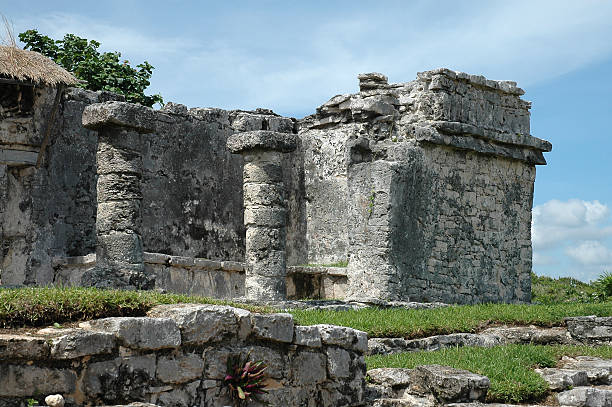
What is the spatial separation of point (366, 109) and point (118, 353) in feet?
36.5

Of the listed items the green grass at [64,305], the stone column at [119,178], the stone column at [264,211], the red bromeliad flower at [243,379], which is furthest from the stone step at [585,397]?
the stone column at [119,178]

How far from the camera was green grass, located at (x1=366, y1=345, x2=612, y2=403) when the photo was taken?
26.2 ft

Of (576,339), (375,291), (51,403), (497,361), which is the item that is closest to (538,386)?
(497,361)

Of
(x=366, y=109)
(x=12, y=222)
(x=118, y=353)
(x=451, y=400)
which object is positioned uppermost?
(x=366, y=109)

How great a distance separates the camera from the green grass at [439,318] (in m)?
10.4

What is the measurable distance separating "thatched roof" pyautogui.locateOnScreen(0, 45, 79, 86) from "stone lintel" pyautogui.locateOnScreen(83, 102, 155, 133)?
268 centimetres

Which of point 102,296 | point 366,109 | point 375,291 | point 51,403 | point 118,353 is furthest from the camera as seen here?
point 366,109

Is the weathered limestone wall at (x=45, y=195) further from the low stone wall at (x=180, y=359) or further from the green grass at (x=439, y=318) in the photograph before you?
the low stone wall at (x=180, y=359)

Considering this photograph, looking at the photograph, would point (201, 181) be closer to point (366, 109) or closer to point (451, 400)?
point (366, 109)

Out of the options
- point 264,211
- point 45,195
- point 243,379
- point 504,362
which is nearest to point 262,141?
point 264,211

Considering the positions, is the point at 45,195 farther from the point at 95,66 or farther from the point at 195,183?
the point at 95,66

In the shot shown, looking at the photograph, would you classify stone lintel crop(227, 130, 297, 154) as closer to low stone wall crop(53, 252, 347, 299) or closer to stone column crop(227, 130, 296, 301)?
stone column crop(227, 130, 296, 301)

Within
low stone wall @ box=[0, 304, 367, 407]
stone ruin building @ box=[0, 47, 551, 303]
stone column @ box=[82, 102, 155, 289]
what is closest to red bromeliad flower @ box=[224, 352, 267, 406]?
low stone wall @ box=[0, 304, 367, 407]

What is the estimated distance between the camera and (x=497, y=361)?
8.75 meters
